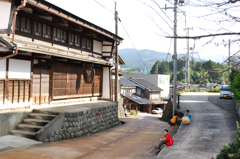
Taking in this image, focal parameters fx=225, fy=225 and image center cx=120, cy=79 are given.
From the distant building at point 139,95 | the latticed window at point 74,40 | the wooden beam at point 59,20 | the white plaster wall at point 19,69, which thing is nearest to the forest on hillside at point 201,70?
the distant building at point 139,95

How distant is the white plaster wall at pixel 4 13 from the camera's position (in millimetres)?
9844

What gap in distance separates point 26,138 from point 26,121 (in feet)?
4.19

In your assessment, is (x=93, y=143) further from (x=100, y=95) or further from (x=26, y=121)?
(x=100, y=95)

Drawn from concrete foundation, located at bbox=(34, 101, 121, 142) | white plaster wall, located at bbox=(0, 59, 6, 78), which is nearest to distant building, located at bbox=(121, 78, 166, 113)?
concrete foundation, located at bbox=(34, 101, 121, 142)

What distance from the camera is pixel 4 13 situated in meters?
9.90

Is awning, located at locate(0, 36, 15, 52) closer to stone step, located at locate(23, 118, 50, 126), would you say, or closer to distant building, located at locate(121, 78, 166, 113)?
stone step, located at locate(23, 118, 50, 126)

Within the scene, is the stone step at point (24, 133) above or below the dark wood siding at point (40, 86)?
below

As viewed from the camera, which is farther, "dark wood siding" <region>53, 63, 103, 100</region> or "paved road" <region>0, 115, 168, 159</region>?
"dark wood siding" <region>53, 63, 103, 100</region>

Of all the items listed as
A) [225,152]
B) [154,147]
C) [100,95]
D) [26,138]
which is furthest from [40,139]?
[100,95]

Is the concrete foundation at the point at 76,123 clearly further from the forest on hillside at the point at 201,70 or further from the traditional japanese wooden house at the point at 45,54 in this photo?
the forest on hillside at the point at 201,70

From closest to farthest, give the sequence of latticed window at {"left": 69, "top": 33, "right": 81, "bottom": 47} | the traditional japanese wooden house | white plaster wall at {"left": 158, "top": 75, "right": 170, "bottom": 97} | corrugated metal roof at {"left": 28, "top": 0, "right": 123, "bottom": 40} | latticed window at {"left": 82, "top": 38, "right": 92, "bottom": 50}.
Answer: the traditional japanese wooden house < corrugated metal roof at {"left": 28, "top": 0, "right": 123, "bottom": 40} < latticed window at {"left": 69, "top": 33, "right": 81, "bottom": 47} < latticed window at {"left": 82, "top": 38, "right": 92, "bottom": 50} < white plaster wall at {"left": 158, "top": 75, "right": 170, "bottom": 97}

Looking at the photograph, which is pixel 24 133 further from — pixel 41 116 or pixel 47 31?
pixel 47 31

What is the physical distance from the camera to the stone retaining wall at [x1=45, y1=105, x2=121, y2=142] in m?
12.0

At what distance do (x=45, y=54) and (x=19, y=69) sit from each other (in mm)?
1533
